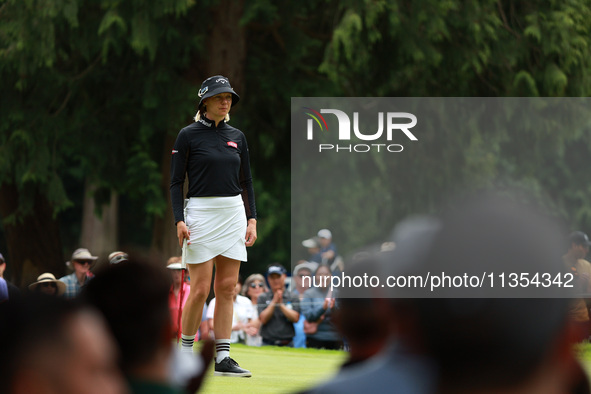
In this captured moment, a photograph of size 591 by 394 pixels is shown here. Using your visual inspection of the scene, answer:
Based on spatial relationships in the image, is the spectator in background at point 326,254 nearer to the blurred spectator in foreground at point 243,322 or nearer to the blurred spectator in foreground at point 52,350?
the blurred spectator in foreground at point 243,322

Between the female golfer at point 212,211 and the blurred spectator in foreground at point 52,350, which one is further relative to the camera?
the female golfer at point 212,211

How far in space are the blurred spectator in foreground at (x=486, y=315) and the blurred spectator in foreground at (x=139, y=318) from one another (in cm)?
45

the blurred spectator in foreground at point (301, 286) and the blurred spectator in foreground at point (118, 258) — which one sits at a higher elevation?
the blurred spectator in foreground at point (118, 258)

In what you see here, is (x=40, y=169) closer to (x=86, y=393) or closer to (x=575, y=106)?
(x=575, y=106)

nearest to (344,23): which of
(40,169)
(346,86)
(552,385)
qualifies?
(346,86)

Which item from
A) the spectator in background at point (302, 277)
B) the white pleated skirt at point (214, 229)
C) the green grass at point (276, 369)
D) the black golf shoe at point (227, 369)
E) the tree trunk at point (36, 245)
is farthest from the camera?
the tree trunk at point (36, 245)

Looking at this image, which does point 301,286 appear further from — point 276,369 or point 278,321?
point 276,369

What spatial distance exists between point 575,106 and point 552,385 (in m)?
14.7

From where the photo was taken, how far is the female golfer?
5.91 metres

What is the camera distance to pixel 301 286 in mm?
12016

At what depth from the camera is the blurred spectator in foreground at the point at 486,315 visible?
3.50 feet

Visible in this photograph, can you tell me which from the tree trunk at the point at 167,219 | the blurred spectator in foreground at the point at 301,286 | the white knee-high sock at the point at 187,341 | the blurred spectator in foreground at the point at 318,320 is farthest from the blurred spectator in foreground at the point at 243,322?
the white knee-high sock at the point at 187,341

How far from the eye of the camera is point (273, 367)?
7.52 meters

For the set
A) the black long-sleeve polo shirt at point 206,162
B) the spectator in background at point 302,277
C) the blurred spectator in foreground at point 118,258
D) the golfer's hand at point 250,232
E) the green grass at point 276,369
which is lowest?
the green grass at point 276,369
